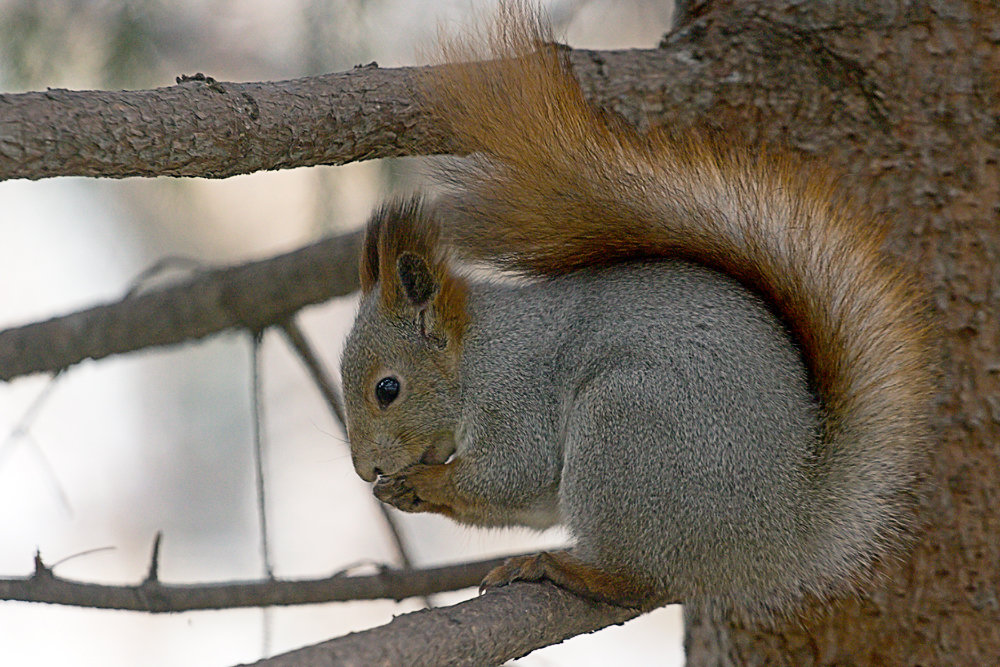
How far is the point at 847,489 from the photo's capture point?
3.89ft

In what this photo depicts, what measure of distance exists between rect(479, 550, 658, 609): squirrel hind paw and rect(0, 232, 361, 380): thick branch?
663mm

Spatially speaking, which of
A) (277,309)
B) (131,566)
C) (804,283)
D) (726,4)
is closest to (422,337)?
(277,309)

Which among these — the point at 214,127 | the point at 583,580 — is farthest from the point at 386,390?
the point at 214,127

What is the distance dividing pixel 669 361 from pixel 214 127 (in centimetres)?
55

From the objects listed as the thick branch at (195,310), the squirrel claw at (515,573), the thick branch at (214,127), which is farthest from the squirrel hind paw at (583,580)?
the thick branch at (195,310)

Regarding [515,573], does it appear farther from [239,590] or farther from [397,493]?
[239,590]

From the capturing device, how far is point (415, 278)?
1359mm

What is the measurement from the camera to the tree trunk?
1.28 meters

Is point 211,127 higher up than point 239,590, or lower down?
higher up

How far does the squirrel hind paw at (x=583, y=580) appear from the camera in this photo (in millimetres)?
1163

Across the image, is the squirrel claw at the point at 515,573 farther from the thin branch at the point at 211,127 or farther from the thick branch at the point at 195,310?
the thick branch at the point at 195,310

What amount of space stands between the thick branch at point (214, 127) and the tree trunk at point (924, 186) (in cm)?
40

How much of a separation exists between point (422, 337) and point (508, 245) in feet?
0.58

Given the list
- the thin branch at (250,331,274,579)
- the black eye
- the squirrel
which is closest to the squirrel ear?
the squirrel
